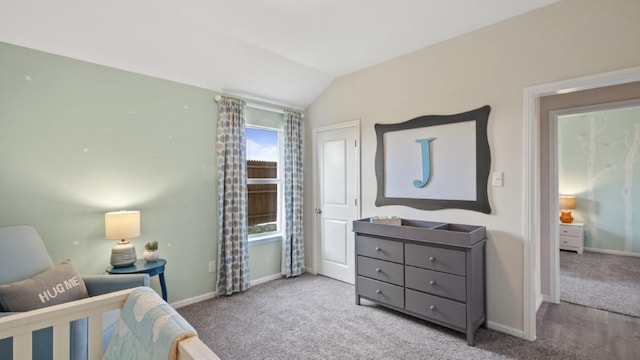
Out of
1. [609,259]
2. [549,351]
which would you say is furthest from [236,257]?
[609,259]

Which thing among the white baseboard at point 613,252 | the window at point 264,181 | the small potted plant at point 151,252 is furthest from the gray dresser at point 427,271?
the white baseboard at point 613,252

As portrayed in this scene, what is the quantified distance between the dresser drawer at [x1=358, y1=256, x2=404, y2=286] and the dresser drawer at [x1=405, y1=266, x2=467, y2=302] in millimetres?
79

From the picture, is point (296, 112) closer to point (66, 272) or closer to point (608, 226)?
point (66, 272)

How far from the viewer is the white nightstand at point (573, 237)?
192 inches

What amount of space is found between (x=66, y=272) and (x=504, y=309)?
3.30 meters

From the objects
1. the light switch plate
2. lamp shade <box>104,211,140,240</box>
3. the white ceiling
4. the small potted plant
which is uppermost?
the white ceiling

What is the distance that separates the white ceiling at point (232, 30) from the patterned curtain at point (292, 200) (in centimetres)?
86

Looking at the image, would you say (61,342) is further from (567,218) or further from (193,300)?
(567,218)

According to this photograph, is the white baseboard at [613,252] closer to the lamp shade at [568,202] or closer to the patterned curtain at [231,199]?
the lamp shade at [568,202]

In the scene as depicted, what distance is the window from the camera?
3777mm

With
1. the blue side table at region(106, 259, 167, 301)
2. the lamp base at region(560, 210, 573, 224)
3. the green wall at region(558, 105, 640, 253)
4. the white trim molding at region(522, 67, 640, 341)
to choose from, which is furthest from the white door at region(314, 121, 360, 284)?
the lamp base at region(560, 210, 573, 224)

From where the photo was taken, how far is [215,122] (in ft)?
10.9

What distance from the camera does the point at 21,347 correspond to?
3.37 feet

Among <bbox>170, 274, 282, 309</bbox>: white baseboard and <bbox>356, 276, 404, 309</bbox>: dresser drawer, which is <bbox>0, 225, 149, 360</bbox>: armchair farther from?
<bbox>356, 276, 404, 309</bbox>: dresser drawer
